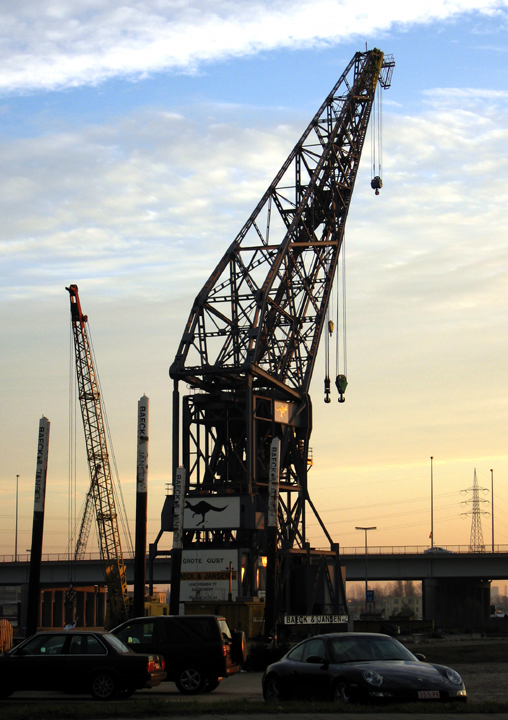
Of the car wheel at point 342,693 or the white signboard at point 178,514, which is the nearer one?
the car wheel at point 342,693

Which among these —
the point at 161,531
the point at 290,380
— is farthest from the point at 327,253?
the point at 161,531

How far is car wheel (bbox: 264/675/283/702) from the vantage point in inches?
787

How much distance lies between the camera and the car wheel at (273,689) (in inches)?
787

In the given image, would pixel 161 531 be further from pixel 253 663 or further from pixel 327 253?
Result: pixel 253 663

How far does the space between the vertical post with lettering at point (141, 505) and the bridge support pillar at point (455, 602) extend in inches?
2746

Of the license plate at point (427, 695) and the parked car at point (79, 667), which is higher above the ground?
the license plate at point (427, 695)

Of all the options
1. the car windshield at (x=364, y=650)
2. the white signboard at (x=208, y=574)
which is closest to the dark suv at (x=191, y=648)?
Result: the car windshield at (x=364, y=650)

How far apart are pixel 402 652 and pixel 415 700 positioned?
1.74 metres

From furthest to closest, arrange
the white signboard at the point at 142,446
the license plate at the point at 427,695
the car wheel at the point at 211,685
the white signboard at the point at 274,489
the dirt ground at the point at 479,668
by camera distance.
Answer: the white signboard at the point at 274,489, the white signboard at the point at 142,446, the car wheel at the point at 211,685, the dirt ground at the point at 479,668, the license plate at the point at 427,695

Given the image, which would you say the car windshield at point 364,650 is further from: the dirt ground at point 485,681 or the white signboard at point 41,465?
the white signboard at point 41,465

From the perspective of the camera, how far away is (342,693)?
721 inches

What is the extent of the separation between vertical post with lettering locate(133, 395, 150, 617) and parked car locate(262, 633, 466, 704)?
14189 millimetres

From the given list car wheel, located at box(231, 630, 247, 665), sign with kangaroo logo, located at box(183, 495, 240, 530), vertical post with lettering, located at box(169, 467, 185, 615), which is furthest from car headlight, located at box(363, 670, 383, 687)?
sign with kangaroo logo, located at box(183, 495, 240, 530)

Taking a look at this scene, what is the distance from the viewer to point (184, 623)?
2427 centimetres
